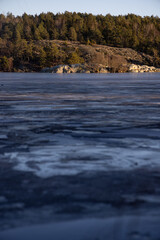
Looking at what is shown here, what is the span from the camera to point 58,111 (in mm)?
5965

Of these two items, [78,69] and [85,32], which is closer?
[78,69]

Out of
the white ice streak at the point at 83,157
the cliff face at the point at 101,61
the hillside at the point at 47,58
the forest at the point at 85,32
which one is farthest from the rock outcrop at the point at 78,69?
the white ice streak at the point at 83,157

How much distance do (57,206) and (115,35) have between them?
4870 inches

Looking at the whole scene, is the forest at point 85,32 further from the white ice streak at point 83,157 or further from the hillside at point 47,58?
the white ice streak at point 83,157

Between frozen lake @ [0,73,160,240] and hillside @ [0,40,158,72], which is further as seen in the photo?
hillside @ [0,40,158,72]

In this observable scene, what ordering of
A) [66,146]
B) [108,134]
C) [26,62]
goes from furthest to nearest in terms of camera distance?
1. [26,62]
2. [108,134]
3. [66,146]

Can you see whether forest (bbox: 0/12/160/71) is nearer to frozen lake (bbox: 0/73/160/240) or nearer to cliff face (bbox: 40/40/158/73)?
cliff face (bbox: 40/40/158/73)

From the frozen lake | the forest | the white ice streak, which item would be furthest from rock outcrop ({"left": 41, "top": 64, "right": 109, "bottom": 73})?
the white ice streak

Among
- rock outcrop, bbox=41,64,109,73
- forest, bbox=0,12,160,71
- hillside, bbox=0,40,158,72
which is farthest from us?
forest, bbox=0,12,160,71

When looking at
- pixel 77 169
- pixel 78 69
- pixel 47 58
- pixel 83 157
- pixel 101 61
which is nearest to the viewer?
pixel 77 169

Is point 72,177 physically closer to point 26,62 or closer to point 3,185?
point 3,185

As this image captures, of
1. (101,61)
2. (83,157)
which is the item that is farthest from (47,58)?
(83,157)

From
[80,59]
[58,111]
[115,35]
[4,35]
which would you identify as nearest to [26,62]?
[80,59]

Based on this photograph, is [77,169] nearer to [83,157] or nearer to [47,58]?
[83,157]
